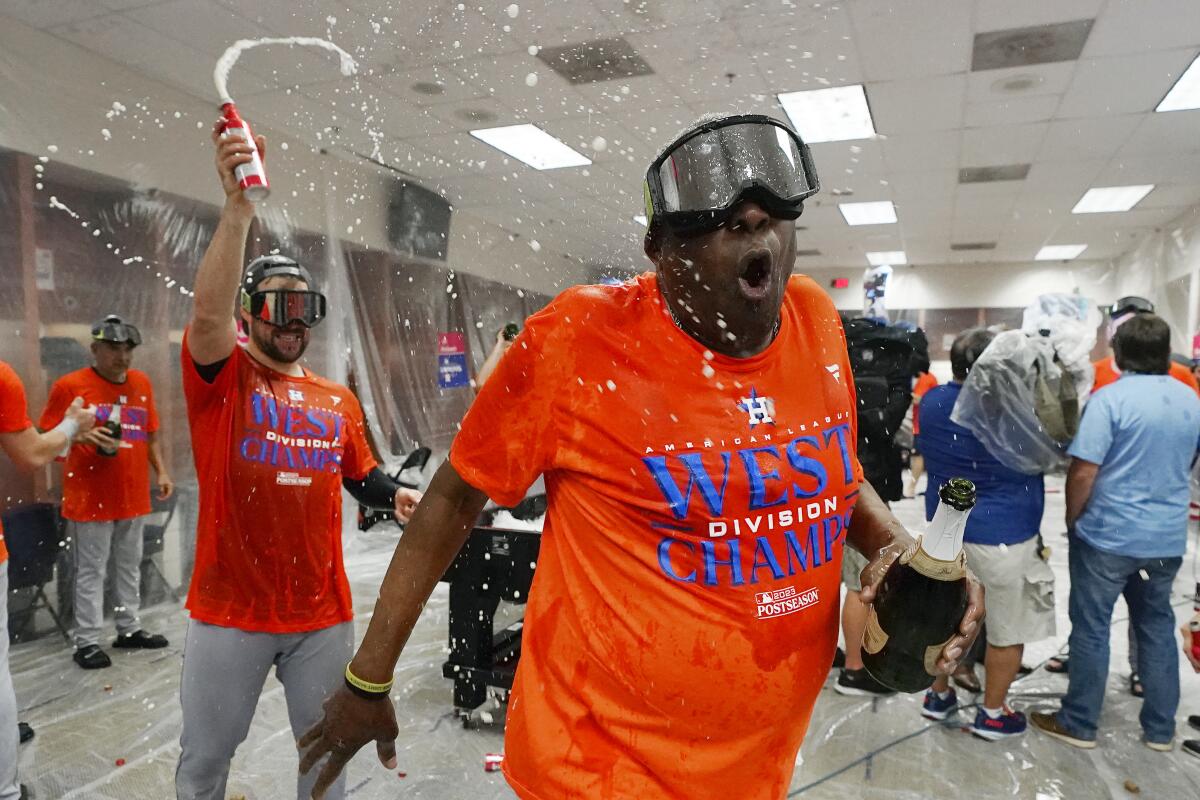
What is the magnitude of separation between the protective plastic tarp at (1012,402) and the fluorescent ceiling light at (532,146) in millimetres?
4660

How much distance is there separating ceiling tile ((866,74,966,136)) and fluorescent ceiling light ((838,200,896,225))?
2790 mm

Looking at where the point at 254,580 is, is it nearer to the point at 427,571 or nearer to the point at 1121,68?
the point at 427,571

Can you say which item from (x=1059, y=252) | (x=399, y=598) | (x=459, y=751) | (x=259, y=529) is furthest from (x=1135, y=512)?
(x=1059, y=252)

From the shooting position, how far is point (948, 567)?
43.1 inches

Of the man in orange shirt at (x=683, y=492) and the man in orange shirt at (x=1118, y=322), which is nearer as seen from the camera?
the man in orange shirt at (x=683, y=492)

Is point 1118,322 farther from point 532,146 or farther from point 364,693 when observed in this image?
point 532,146

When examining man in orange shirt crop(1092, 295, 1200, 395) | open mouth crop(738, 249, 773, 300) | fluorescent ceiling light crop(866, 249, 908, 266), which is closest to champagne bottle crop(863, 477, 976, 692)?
open mouth crop(738, 249, 773, 300)

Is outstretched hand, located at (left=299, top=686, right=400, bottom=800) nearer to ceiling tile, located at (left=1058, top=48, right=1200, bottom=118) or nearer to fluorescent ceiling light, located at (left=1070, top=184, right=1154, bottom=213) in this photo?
ceiling tile, located at (left=1058, top=48, right=1200, bottom=118)

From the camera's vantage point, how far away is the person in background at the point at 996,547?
2.83 meters

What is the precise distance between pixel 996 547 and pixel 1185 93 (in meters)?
4.98

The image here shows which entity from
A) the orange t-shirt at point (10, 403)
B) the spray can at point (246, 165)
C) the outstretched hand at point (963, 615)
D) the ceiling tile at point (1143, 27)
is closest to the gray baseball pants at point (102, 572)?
the orange t-shirt at point (10, 403)

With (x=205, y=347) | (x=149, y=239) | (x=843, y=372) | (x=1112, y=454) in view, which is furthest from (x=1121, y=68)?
(x=149, y=239)

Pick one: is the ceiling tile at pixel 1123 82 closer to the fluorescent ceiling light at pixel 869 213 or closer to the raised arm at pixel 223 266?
the fluorescent ceiling light at pixel 869 213

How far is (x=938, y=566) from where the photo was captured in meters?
1.10
